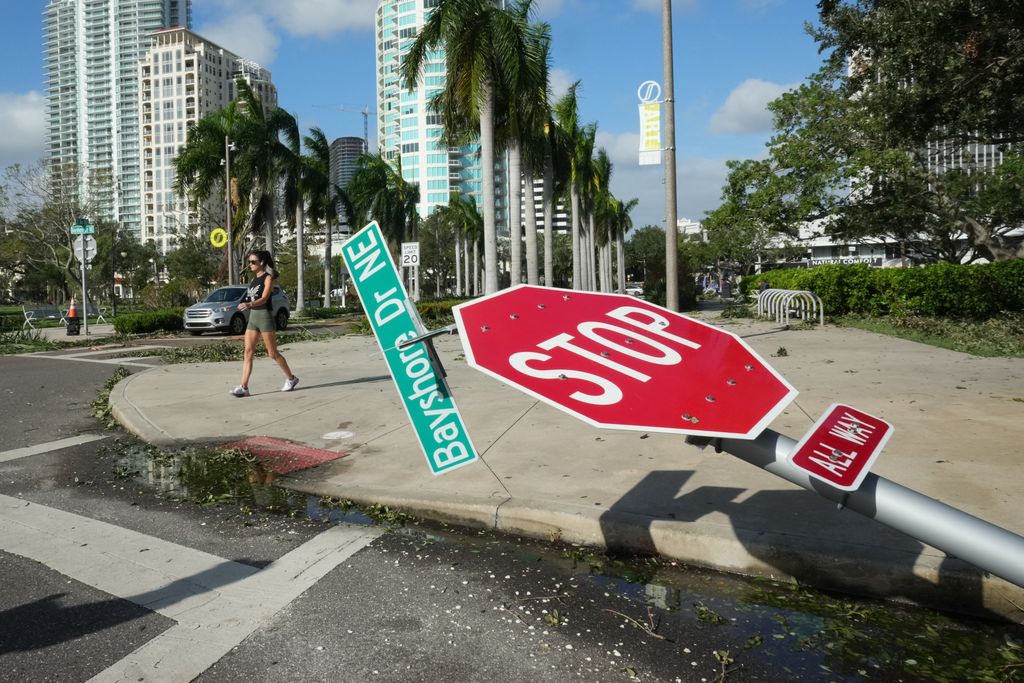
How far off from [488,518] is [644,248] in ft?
332

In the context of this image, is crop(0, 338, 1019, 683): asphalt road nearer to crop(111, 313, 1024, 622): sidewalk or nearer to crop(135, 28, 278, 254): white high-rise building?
crop(111, 313, 1024, 622): sidewalk

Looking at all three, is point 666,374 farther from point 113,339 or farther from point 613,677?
point 113,339

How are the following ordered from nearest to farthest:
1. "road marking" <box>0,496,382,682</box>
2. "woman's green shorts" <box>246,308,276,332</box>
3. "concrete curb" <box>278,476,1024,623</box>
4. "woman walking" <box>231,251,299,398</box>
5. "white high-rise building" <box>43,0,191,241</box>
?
"road marking" <box>0,496,382,682</box> → "concrete curb" <box>278,476,1024,623</box> → "woman walking" <box>231,251,299,398</box> → "woman's green shorts" <box>246,308,276,332</box> → "white high-rise building" <box>43,0,191,241</box>

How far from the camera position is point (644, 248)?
103 meters

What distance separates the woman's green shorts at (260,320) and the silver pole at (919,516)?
7.87 meters

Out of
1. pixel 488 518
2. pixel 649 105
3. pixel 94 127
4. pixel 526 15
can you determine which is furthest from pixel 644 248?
pixel 94 127

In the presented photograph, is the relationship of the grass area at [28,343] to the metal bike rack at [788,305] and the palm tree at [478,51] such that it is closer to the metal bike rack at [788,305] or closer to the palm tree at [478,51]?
the palm tree at [478,51]

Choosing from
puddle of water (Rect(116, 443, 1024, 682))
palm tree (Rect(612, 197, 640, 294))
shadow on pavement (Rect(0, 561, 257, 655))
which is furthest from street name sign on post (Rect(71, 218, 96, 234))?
palm tree (Rect(612, 197, 640, 294))

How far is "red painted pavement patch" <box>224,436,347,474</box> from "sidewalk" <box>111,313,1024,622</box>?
0.58 feet

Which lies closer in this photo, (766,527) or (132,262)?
(766,527)

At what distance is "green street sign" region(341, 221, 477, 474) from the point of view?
7.44ft

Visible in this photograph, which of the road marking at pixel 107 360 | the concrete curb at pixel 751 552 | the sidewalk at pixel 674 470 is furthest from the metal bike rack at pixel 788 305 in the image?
the concrete curb at pixel 751 552

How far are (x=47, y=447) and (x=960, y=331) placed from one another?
1578 centimetres

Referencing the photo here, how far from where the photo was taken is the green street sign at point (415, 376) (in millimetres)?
2268
